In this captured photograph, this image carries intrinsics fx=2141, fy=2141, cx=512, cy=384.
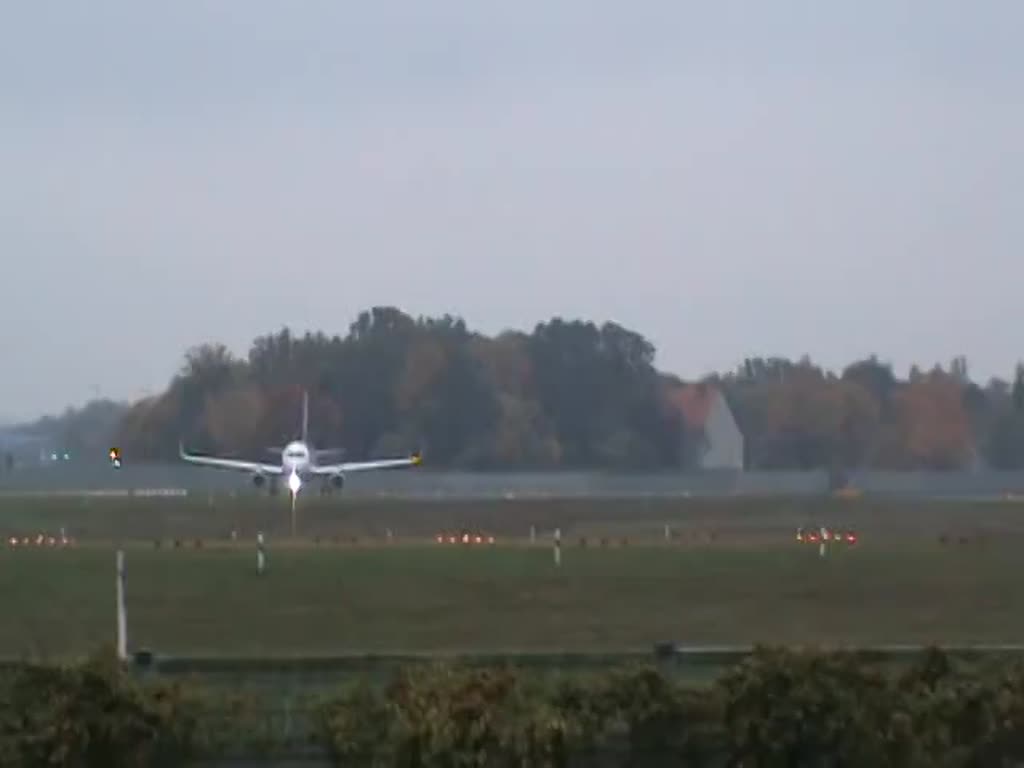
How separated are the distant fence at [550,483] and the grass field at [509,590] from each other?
83.4ft

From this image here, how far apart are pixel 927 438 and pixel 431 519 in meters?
46.9

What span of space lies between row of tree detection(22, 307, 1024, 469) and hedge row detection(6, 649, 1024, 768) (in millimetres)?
80799

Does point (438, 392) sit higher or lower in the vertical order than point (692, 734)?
higher

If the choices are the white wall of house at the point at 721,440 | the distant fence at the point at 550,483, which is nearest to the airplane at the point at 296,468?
the distant fence at the point at 550,483

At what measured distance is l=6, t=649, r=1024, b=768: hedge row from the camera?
11688 mm

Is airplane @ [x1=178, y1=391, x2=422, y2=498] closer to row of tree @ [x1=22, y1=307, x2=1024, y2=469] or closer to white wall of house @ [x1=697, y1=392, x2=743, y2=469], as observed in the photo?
row of tree @ [x1=22, y1=307, x2=1024, y2=469]

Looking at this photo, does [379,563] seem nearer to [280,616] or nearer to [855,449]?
[280,616]

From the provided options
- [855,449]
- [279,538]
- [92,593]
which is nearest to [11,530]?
[279,538]

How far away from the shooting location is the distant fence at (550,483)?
78.2 m

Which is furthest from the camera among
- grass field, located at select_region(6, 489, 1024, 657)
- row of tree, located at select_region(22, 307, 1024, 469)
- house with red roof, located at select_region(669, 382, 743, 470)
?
house with red roof, located at select_region(669, 382, 743, 470)

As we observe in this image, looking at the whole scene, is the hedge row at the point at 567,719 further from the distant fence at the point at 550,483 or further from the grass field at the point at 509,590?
the distant fence at the point at 550,483

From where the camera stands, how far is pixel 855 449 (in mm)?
97875

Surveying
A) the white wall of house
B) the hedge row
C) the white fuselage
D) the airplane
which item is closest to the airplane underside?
the airplane

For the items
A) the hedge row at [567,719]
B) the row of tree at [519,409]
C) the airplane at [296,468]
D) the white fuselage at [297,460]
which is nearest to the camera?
the hedge row at [567,719]
